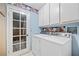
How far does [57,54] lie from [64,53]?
0.10 m

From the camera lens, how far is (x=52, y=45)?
4.82ft

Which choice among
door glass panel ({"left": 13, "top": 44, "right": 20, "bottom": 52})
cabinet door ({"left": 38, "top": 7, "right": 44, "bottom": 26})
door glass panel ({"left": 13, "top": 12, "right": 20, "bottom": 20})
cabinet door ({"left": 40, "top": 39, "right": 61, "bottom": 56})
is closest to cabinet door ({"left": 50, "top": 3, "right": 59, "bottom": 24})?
cabinet door ({"left": 38, "top": 7, "right": 44, "bottom": 26})

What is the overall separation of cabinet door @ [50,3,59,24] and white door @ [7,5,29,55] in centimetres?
39

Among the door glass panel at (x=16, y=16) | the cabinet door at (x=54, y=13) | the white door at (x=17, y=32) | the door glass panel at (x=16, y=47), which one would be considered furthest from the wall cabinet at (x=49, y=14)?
the door glass panel at (x=16, y=47)

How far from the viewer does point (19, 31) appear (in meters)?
1.61

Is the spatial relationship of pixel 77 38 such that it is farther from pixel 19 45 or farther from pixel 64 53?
pixel 19 45

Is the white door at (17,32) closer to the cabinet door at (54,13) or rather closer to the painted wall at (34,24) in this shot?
the painted wall at (34,24)

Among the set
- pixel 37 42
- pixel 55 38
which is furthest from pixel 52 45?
pixel 37 42

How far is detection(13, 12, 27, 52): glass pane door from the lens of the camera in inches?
62.6

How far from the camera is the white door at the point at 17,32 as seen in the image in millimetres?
1551

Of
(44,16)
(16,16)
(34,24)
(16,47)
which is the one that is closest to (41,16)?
(44,16)

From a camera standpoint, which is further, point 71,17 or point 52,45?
point 52,45

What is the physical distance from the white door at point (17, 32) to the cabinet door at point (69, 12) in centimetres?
55

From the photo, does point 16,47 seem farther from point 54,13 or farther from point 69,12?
point 69,12
